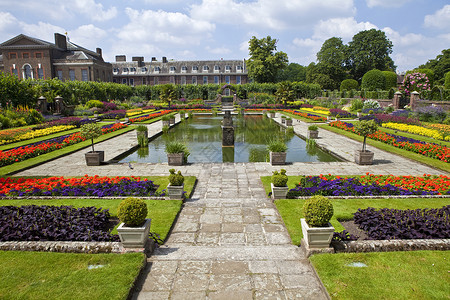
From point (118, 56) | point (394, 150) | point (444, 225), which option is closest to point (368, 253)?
point (444, 225)

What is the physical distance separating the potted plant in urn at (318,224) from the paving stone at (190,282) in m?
1.72

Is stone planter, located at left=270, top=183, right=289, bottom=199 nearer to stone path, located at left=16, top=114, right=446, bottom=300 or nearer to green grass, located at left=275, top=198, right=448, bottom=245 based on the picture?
green grass, located at left=275, top=198, right=448, bottom=245

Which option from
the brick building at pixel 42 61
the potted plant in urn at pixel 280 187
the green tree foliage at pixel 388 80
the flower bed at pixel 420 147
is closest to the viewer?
the potted plant in urn at pixel 280 187

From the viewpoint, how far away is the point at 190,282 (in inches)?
150

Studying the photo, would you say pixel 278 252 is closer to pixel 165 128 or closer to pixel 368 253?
pixel 368 253

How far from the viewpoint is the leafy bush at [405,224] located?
4809 mm

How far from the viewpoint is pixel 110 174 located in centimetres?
970

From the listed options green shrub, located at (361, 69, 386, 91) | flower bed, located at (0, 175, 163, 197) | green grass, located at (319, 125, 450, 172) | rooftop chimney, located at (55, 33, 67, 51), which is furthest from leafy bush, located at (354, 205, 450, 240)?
rooftop chimney, located at (55, 33, 67, 51)

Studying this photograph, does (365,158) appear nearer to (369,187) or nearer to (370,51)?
(369,187)

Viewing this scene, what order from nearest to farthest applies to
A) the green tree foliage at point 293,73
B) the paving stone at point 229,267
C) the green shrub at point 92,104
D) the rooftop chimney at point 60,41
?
the paving stone at point 229,267
the green shrub at point 92,104
the rooftop chimney at point 60,41
the green tree foliage at point 293,73

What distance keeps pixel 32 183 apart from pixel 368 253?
28.0 feet

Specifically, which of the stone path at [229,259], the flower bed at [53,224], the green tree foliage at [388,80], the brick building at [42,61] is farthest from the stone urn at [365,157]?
the brick building at [42,61]

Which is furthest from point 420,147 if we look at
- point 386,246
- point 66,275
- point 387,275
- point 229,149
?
point 66,275

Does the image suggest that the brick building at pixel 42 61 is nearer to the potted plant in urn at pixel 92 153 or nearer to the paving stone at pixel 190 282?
the potted plant in urn at pixel 92 153
